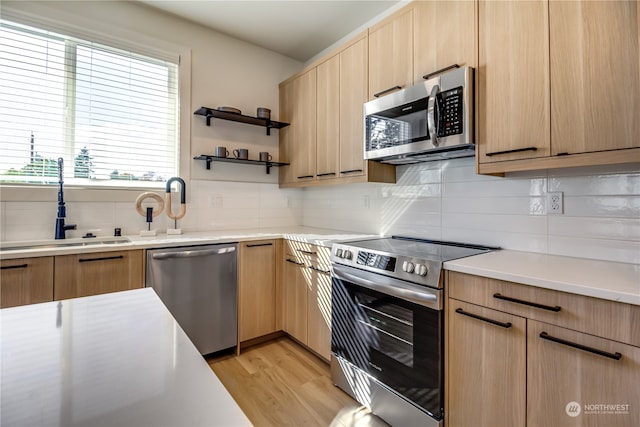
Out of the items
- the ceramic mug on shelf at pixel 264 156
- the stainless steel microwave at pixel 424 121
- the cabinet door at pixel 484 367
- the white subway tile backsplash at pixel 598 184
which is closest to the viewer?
the cabinet door at pixel 484 367

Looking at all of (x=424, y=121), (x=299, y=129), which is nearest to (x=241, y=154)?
(x=299, y=129)

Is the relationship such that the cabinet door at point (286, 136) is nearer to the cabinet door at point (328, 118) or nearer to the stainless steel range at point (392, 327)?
the cabinet door at point (328, 118)

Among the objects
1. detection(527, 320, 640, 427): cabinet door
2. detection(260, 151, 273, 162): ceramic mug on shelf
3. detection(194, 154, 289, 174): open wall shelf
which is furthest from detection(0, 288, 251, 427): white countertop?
detection(260, 151, 273, 162): ceramic mug on shelf

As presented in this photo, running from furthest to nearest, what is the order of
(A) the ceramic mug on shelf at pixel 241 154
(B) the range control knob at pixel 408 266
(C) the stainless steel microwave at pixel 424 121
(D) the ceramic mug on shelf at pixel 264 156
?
1. (D) the ceramic mug on shelf at pixel 264 156
2. (A) the ceramic mug on shelf at pixel 241 154
3. (C) the stainless steel microwave at pixel 424 121
4. (B) the range control knob at pixel 408 266

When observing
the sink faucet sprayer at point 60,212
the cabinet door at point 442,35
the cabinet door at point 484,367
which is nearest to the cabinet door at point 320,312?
the cabinet door at point 484,367

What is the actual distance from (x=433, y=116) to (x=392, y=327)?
1.17 meters

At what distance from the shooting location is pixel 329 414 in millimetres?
1761

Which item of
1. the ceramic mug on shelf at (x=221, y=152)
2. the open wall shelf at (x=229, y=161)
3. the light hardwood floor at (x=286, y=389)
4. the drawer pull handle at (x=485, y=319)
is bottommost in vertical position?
the light hardwood floor at (x=286, y=389)

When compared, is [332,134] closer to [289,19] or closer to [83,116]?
[289,19]

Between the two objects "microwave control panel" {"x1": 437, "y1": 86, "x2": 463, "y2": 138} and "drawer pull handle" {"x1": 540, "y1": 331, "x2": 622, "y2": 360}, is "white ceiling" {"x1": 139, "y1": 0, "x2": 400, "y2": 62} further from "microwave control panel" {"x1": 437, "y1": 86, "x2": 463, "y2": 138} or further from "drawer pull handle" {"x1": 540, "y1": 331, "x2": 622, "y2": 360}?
"drawer pull handle" {"x1": 540, "y1": 331, "x2": 622, "y2": 360}

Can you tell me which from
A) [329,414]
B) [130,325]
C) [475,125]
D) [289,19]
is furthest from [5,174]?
[475,125]

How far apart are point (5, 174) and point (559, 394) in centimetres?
323

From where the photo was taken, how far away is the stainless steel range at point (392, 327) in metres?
1.46

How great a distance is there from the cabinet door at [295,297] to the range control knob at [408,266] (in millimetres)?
945
